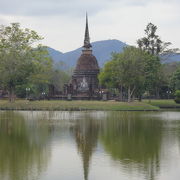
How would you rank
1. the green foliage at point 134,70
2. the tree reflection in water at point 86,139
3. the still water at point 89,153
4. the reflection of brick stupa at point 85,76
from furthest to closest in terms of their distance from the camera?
the reflection of brick stupa at point 85,76
the green foliage at point 134,70
the tree reflection in water at point 86,139
the still water at point 89,153

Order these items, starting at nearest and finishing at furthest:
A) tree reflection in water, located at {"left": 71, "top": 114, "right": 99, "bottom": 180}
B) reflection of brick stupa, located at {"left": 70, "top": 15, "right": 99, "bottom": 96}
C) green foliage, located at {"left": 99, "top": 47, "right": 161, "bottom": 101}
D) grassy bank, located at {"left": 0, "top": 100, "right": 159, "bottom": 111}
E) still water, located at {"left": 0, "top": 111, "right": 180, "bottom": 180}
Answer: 1. still water, located at {"left": 0, "top": 111, "right": 180, "bottom": 180}
2. tree reflection in water, located at {"left": 71, "top": 114, "right": 99, "bottom": 180}
3. grassy bank, located at {"left": 0, "top": 100, "right": 159, "bottom": 111}
4. green foliage, located at {"left": 99, "top": 47, "right": 161, "bottom": 101}
5. reflection of brick stupa, located at {"left": 70, "top": 15, "right": 99, "bottom": 96}

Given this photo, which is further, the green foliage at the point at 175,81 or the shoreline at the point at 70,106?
the green foliage at the point at 175,81

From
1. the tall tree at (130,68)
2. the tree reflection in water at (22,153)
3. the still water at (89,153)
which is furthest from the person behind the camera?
the tall tree at (130,68)

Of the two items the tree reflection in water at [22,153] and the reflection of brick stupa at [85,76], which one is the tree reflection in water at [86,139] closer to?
the tree reflection in water at [22,153]

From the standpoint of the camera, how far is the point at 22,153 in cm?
3047

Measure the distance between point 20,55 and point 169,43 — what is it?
1454 inches

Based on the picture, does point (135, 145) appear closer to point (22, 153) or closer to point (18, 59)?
point (22, 153)

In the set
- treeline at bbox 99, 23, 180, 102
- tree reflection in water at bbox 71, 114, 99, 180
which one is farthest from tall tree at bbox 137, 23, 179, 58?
tree reflection in water at bbox 71, 114, 99, 180

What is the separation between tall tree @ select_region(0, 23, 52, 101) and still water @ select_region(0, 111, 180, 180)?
39.2 m

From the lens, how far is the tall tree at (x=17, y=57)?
85938 mm

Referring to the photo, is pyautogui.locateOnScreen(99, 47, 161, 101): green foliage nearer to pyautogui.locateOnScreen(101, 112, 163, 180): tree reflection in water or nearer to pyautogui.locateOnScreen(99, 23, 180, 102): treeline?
pyautogui.locateOnScreen(99, 23, 180, 102): treeline

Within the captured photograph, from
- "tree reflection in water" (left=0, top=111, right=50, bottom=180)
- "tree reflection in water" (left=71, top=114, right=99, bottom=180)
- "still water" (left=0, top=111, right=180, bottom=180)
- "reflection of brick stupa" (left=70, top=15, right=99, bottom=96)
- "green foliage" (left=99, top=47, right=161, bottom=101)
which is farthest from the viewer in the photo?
"reflection of brick stupa" (left=70, top=15, right=99, bottom=96)

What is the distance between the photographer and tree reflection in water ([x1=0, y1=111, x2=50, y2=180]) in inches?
952

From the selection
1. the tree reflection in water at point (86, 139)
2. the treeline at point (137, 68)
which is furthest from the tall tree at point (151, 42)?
the tree reflection in water at point (86, 139)
